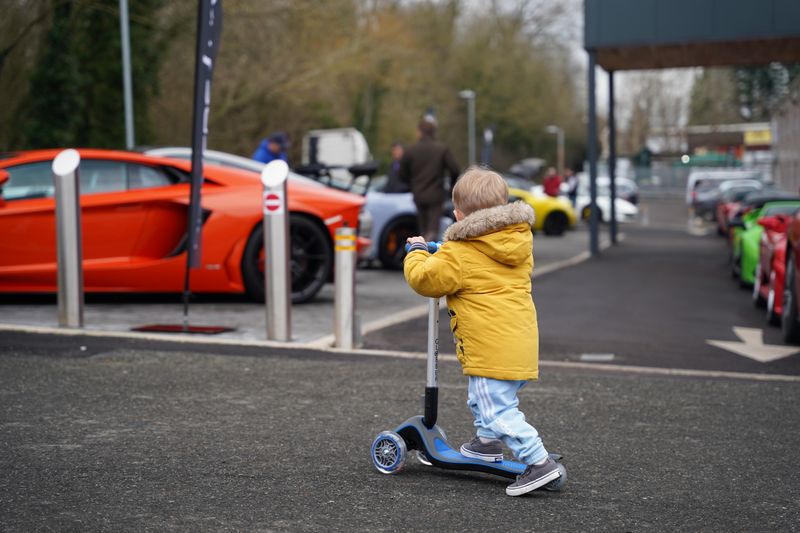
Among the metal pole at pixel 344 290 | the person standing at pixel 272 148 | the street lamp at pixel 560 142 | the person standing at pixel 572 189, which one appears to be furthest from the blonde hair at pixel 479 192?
the street lamp at pixel 560 142

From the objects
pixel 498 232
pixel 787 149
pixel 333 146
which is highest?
pixel 787 149

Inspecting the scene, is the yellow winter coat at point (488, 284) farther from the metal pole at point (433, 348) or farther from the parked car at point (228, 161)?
the parked car at point (228, 161)

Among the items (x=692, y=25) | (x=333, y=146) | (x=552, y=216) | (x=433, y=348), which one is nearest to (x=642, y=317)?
(x=433, y=348)

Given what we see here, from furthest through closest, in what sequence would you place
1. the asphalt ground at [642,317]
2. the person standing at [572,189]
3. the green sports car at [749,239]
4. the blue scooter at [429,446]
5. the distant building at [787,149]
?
the distant building at [787,149] → the person standing at [572,189] → the green sports car at [749,239] → the asphalt ground at [642,317] → the blue scooter at [429,446]

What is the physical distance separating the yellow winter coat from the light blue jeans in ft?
0.22

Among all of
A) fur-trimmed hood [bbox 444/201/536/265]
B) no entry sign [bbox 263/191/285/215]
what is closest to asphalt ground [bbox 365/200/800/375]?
no entry sign [bbox 263/191/285/215]

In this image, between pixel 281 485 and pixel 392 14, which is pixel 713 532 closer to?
pixel 281 485

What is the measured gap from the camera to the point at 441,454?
4738 millimetres

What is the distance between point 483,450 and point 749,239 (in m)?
11.1

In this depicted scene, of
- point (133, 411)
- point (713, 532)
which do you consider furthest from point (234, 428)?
point (713, 532)

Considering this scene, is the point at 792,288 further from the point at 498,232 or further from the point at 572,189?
the point at 572,189

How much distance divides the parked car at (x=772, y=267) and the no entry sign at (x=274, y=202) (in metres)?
4.80

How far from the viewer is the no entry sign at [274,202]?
28.0 ft

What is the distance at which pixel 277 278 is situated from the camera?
28.2 ft
